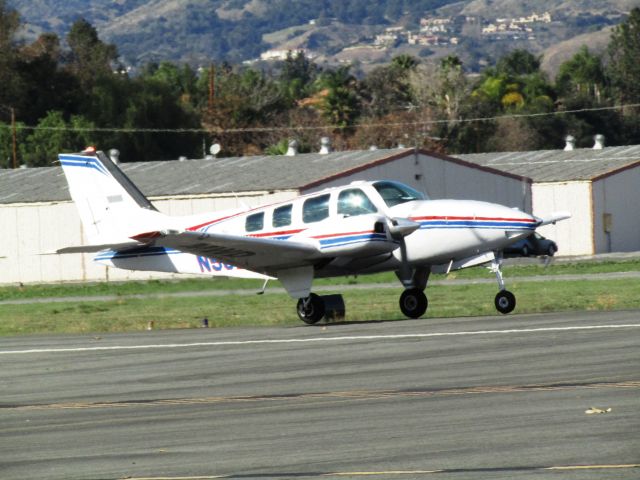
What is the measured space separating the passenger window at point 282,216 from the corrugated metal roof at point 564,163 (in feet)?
122

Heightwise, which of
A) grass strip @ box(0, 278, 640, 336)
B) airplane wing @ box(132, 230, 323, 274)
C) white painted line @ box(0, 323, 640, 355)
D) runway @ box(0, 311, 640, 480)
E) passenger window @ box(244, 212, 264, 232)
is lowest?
runway @ box(0, 311, 640, 480)

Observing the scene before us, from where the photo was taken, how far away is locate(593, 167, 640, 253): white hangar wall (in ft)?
203

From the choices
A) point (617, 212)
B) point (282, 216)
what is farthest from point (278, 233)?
point (617, 212)

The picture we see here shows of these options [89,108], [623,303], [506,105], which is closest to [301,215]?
[623,303]

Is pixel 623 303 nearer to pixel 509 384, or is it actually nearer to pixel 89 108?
pixel 509 384

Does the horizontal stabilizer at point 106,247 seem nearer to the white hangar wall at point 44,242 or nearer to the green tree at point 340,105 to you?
the white hangar wall at point 44,242

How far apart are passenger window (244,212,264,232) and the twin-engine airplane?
0.02m

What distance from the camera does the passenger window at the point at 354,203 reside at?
25.6 metres

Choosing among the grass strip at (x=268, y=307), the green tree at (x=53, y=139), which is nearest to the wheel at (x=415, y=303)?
the grass strip at (x=268, y=307)

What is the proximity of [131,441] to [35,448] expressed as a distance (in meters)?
0.89

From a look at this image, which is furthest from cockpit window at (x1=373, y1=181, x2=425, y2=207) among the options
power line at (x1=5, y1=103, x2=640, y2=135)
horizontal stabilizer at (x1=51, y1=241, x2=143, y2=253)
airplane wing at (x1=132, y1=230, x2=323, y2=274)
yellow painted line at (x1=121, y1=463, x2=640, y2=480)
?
power line at (x1=5, y1=103, x2=640, y2=135)

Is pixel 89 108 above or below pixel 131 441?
above

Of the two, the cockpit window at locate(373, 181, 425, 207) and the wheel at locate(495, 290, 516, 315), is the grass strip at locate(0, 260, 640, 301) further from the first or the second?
the wheel at locate(495, 290, 516, 315)

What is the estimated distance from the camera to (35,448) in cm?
1303
